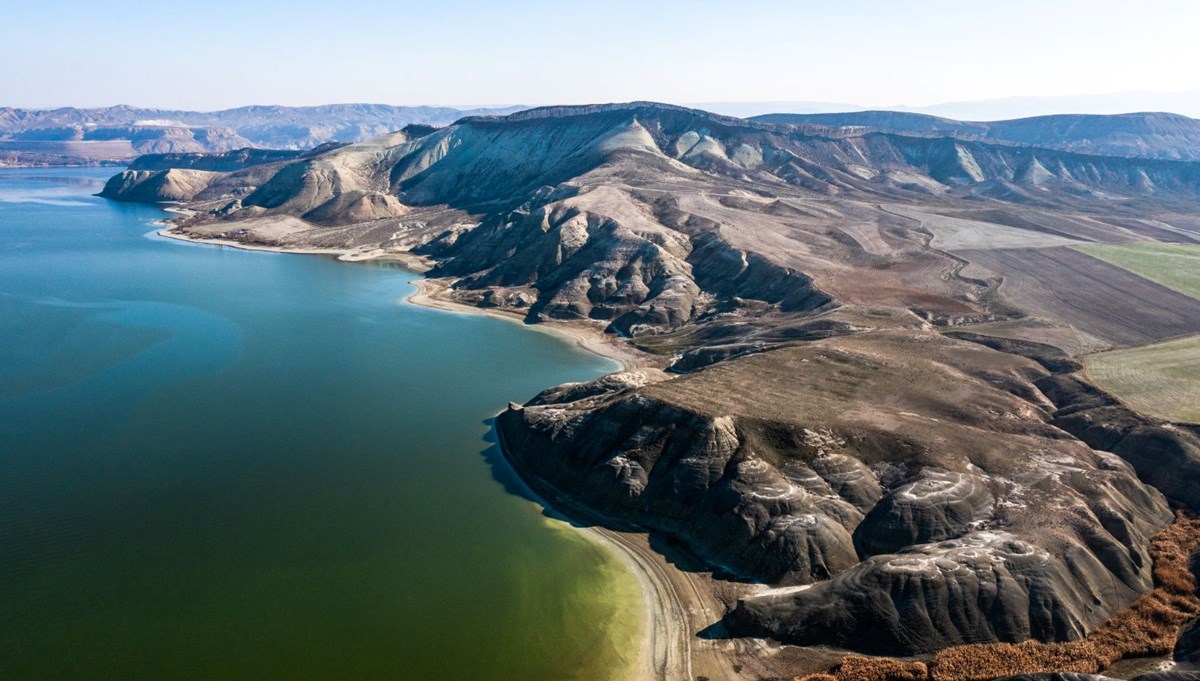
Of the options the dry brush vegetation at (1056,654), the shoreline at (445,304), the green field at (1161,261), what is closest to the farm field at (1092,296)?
the green field at (1161,261)

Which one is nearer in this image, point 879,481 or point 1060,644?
point 1060,644

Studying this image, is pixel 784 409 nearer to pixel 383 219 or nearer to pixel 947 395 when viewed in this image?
pixel 947 395

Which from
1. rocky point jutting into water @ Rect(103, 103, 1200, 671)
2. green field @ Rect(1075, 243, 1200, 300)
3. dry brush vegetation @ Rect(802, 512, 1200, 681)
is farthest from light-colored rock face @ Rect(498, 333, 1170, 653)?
green field @ Rect(1075, 243, 1200, 300)

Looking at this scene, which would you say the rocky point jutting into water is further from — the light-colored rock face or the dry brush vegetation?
the dry brush vegetation

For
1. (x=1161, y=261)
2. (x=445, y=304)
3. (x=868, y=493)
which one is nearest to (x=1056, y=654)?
(x=868, y=493)

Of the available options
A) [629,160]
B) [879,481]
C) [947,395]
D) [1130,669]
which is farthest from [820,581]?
[629,160]

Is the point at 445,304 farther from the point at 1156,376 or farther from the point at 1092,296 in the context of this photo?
the point at 1092,296
